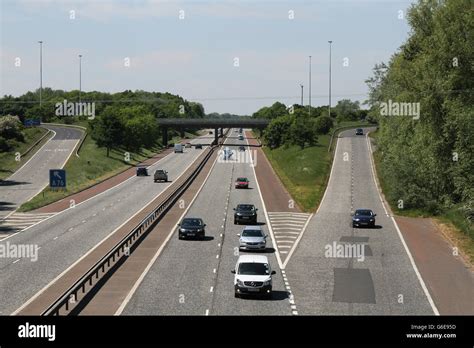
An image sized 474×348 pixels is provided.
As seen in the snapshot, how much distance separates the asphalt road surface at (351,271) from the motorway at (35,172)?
21.6 m

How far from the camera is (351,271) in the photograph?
36344 mm

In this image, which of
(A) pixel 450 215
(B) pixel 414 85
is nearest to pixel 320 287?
(A) pixel 450 215

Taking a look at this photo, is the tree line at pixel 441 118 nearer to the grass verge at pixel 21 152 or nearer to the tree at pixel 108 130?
the grass verge at pixel 21 152

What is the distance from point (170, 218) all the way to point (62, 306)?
29.4 metres

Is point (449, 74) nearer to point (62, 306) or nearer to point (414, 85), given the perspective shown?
point (414, 85)

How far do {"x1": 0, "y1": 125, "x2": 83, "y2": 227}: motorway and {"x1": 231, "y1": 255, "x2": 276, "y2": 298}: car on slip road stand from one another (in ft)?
82.8

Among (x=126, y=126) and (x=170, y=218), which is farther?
(x=126, y=126)

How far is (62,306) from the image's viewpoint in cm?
2672

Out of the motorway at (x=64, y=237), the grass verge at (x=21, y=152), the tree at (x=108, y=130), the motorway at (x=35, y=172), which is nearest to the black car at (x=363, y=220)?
the motorway at (x=64, y=237)
